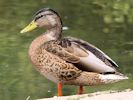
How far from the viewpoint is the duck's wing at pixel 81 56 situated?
22.8 feet

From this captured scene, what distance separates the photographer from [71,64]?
6.96m

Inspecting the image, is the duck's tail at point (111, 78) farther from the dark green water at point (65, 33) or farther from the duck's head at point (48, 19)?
the dark green water at point (65, 33)

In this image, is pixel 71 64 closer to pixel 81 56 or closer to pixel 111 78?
pixel 81 56

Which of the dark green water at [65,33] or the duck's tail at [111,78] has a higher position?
the dark green water at [65,33]

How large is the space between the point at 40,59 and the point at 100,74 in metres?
0.68

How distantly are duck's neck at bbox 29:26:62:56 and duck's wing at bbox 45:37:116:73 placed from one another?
3.9 inches

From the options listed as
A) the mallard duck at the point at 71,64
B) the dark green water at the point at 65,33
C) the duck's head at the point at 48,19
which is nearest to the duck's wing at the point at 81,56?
the mallard duck at the point at 71,64

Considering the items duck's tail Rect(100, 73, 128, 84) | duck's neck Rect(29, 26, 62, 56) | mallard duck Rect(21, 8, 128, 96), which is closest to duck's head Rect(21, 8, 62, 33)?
duck's neck Rect(29, 26, 62, 56)

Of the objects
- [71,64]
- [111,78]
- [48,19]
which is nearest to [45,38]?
[48,19]

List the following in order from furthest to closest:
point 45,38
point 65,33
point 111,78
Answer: point 65,33 < point 45,38 < point 111,78

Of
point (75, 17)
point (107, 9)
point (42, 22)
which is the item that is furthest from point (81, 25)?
point (42, 22)

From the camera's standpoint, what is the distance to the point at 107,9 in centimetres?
1420

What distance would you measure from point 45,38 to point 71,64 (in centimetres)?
49

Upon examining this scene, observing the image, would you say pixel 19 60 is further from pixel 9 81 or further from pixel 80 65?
pixel 80 65
